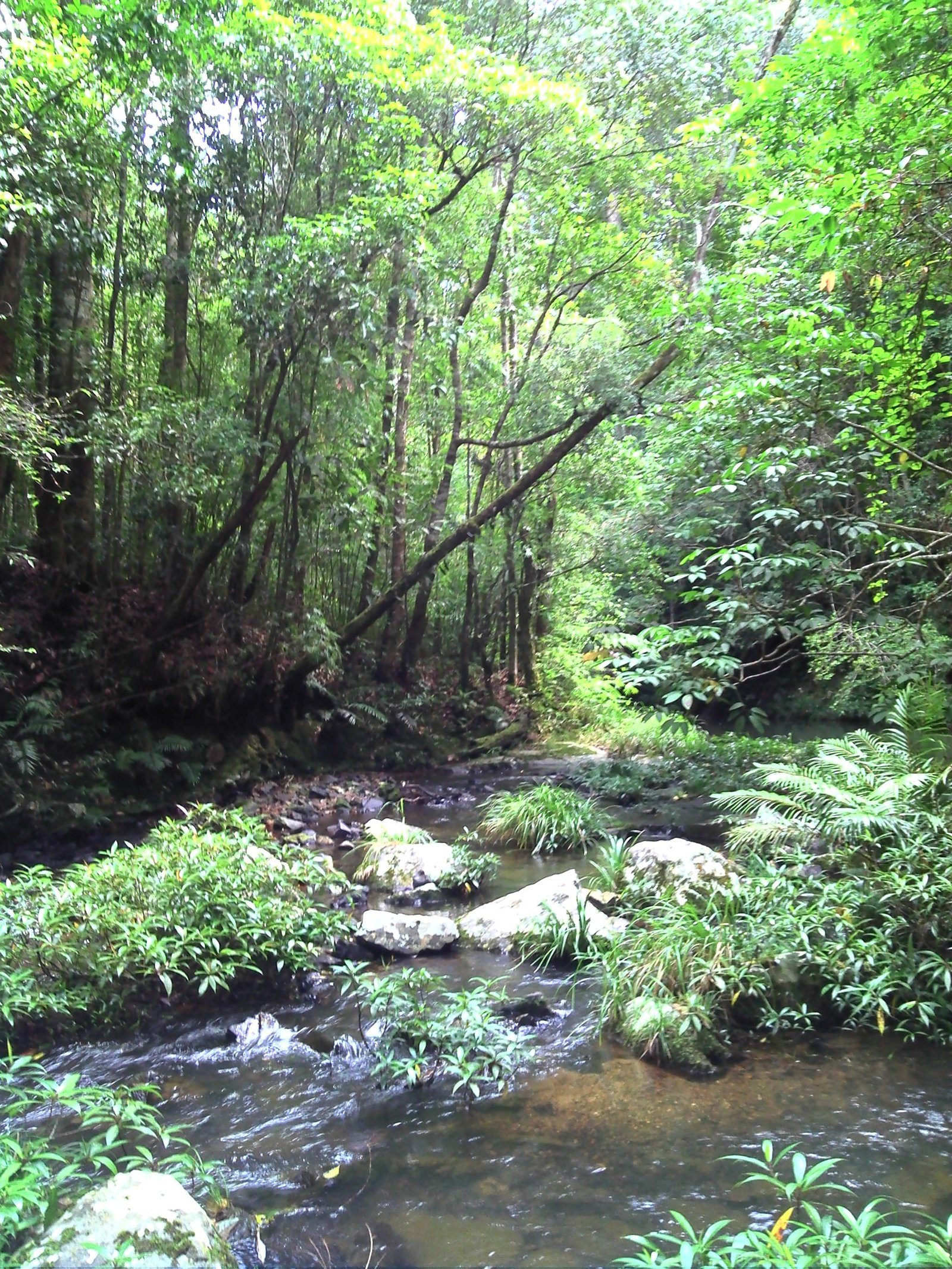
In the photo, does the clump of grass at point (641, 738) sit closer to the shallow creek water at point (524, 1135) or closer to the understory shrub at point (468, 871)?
the understory shrub at point (468, 871)

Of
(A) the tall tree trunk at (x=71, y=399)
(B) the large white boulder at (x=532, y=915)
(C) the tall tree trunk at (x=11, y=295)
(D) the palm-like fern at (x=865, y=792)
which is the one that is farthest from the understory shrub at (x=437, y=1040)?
(C) the tall tree trunk at (x=11, y=295)

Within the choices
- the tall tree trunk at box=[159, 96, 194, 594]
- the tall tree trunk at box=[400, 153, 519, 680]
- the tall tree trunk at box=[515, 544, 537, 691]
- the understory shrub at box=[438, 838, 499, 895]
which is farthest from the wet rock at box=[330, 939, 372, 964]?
the tall tree trunk at box=[515, 544, 537, 691]

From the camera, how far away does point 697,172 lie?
40.6 ft

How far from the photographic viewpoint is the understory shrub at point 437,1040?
425cm

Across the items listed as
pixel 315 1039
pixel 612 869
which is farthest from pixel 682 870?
pixel 315 1039

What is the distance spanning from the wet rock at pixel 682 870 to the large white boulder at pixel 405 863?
1.86 metres

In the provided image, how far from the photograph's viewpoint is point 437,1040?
4.40 metres

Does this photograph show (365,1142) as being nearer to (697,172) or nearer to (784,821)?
(784,821)

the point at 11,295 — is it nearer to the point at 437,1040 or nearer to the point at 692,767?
the point at 437,1040

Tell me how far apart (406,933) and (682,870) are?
2.17 meters

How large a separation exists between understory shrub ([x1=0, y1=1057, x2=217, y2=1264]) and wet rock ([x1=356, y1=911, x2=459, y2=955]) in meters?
2.12

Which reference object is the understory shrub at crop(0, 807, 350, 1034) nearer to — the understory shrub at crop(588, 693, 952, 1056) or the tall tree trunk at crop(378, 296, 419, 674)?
the understory shrub at crop(588, 693, 952, 1056)

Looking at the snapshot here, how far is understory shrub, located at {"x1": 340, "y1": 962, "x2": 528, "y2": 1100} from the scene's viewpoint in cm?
425

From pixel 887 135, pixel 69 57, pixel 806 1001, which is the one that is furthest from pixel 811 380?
pixel 69 57
